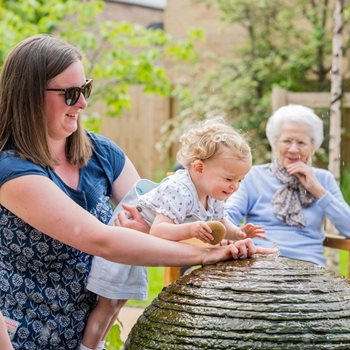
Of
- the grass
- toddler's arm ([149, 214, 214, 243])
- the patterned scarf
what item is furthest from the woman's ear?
the grass

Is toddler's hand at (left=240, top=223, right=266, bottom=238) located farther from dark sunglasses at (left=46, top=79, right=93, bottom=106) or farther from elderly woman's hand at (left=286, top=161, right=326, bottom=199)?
elderly woman's hand at (left=286, top=161, right=326, bottom=199)

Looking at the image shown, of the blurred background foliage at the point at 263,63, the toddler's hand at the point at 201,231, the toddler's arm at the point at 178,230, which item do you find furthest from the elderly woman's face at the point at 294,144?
the blurred background foliage at the point at 263,63

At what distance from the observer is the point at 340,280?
289 centimetres

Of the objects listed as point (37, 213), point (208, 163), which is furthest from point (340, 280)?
point (37, 213)

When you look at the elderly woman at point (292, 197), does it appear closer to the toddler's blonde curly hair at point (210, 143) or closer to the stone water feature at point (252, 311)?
the toddler's blonde curly hair at point (210, 143)

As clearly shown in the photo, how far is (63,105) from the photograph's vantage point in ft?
11.1

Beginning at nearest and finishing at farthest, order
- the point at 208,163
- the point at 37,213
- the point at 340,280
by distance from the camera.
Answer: the point at 340,280 → the point at 37,213 → the point at 208,163

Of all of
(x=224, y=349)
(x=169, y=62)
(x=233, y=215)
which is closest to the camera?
(x=224, y=349)

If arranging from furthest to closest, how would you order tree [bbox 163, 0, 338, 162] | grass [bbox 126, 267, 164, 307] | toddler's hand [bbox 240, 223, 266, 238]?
tree [bbox 163, 0, 338, 162] → grass [bbox 126, 267, 164, 307] → toddler's hand [bbox 240, 223, 266, 238]

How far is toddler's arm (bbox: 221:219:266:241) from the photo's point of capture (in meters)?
3.47

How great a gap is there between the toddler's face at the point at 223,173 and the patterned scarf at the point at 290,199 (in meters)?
2.07

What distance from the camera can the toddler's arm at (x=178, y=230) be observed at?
3.10m

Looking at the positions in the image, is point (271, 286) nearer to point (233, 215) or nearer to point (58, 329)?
point (58, 329)

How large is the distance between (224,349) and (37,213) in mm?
921
